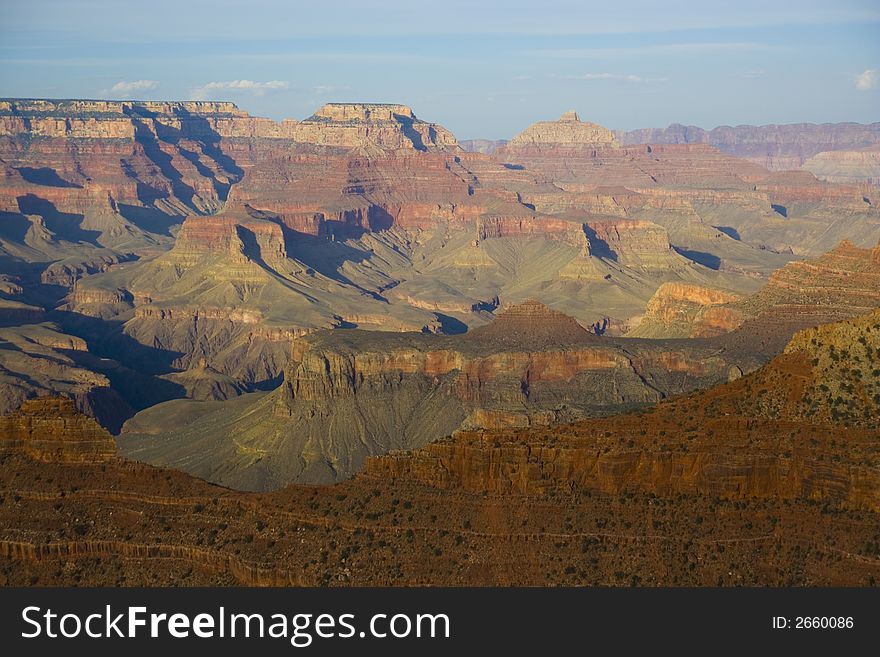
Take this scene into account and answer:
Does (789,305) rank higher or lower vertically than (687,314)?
lower

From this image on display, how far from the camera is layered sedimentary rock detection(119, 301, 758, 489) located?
12200 cm

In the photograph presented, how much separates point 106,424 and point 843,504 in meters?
118

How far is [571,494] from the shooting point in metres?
55.8

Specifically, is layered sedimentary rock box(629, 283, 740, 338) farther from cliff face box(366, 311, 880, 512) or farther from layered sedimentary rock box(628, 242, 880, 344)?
cliff face box(366, 311, 880, 512)

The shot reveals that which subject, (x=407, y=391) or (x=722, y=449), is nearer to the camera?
(x=722, y=449)

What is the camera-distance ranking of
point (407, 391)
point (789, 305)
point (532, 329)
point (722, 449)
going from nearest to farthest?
point (722, 449) → point (407, 391) → point (789, 305) → point (532, 329)

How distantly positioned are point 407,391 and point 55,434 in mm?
71442

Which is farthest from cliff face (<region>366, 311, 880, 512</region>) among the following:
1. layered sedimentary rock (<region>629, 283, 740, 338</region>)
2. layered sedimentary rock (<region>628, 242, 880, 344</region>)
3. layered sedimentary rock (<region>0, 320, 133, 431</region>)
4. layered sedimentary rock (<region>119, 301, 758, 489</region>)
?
layered sedimentary rock (<region>0, 320, 133, 431</region>)

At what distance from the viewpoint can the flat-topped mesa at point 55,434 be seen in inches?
2409

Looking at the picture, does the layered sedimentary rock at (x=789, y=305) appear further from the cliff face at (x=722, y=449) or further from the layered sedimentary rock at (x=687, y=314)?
the cliff face at (x=722, y=449)

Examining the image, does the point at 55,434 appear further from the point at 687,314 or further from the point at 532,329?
the point at 687,314

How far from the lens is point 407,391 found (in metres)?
132

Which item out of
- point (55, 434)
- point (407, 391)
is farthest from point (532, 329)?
point (55, 434)

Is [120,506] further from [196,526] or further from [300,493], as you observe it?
[300,493]
